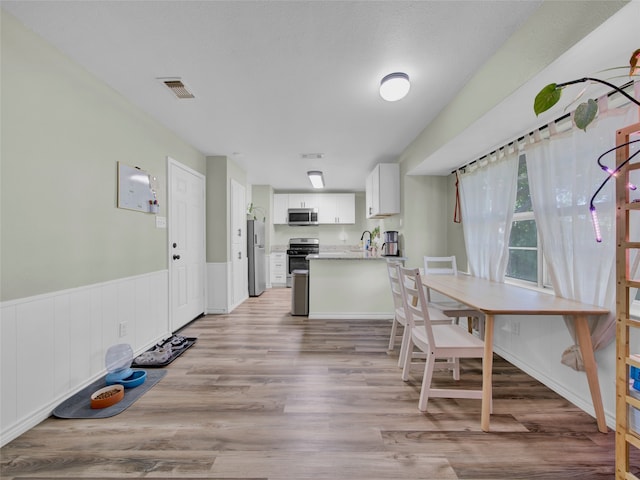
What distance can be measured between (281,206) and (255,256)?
5.56 feet

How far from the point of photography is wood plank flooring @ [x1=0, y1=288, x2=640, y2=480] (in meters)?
1.36

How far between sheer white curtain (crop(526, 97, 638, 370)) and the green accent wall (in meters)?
3.31

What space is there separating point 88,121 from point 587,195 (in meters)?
3.51

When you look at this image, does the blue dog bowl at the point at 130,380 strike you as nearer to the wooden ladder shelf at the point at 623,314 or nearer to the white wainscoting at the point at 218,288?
the white wainscoting at the point at 218,288

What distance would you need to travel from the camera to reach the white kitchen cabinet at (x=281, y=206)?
6555 millimetres

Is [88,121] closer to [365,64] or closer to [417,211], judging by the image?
[365,64]

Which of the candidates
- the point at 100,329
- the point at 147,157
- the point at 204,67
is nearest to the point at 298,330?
the point at 100,329

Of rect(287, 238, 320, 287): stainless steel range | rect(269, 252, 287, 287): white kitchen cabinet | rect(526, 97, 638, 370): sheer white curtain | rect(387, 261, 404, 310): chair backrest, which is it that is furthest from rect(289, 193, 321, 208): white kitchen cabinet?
rect(526, 97, 638, 370): sheer white curtain

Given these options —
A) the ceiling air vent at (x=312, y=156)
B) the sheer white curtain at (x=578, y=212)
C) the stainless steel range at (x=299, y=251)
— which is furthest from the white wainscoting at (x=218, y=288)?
the sheer white curtain at (x=578, y=212)

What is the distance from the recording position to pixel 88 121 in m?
2.07

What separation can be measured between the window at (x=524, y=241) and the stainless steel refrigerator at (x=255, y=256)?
4.02m

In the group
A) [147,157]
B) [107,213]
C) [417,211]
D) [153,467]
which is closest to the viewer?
[153,467]

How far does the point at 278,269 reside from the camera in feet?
21.5

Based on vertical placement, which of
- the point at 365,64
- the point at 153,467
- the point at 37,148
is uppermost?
the point at 365,64
